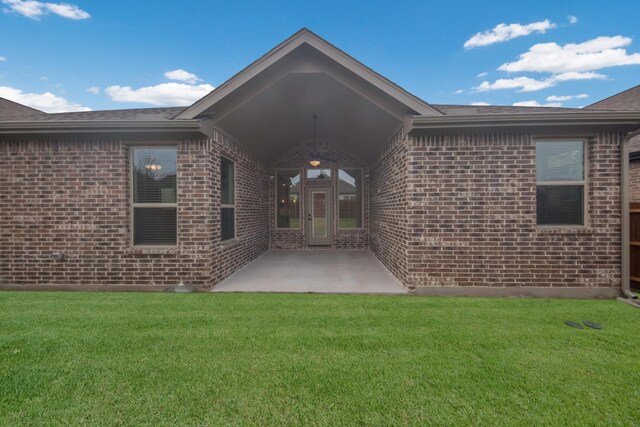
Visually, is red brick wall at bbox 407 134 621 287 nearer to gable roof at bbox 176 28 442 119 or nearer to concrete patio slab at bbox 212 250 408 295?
gable roof at bbox 176 28 442 119

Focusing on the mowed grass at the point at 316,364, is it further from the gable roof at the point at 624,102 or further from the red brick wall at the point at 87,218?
the gable roof at the point at 624,102

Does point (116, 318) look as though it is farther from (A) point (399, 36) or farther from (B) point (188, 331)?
(A) point (399, 36)

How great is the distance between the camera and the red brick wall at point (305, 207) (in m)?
9.84

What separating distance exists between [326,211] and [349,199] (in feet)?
3.05

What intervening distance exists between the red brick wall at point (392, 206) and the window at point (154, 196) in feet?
13.5

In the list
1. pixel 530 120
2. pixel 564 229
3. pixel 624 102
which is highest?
pixel 624 102

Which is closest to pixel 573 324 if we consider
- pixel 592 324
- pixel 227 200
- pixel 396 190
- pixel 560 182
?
pixel 592 324

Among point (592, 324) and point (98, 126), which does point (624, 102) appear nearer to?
point (592, 324)

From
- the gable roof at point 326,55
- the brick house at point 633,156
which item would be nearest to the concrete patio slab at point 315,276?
the gable roof at point 326,55

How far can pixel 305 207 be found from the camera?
33.1 ft

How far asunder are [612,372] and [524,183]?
305cm

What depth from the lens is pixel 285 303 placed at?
166 inches

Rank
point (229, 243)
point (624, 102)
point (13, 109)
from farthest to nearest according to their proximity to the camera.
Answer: point (624, 102), point (13, 109), point (229, 243)

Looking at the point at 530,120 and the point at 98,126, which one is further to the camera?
the point at 98,126
